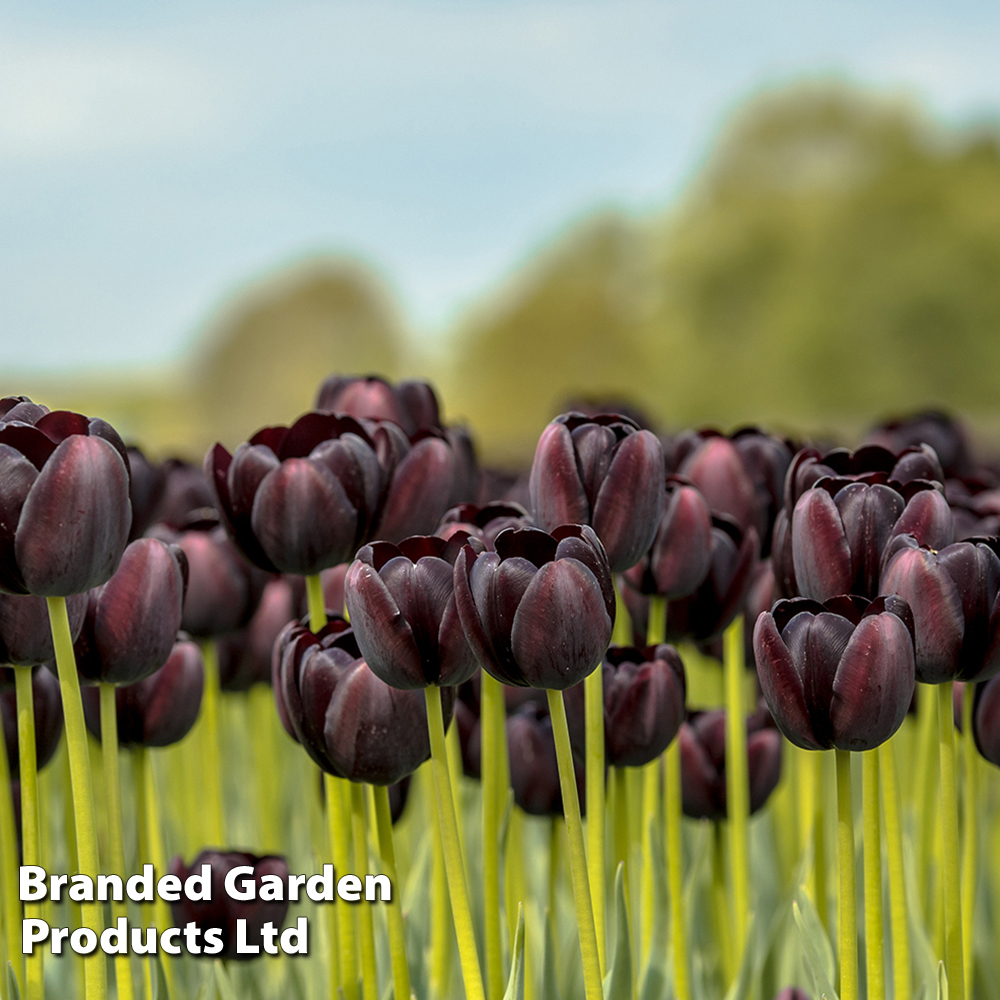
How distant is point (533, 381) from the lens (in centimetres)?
2953

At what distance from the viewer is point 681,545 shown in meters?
1.16

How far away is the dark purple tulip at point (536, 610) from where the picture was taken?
821 millimetres

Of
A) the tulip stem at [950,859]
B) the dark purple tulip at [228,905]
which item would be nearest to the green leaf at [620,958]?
the tulip stem at [950,859]

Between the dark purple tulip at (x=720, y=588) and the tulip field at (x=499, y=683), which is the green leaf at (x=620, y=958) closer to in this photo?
the tulip field at (x=499, y=683)

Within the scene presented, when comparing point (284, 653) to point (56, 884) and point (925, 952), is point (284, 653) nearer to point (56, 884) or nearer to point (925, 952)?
point (56, 884)

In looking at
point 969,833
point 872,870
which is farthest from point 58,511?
point 969,833

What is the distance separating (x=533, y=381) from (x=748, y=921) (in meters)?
28.4

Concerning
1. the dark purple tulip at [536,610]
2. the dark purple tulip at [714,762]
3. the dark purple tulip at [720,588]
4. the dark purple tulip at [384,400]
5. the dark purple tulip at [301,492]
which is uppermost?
the dark purple tulip at [384,400]

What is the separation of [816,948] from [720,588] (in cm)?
34

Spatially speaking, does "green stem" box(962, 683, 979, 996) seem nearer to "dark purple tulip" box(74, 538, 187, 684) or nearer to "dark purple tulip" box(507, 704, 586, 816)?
"dark purple tulip" box(507, 704, 586, 816)

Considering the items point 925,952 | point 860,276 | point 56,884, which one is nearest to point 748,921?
point 925,952

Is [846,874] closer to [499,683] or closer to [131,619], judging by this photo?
[499,683]

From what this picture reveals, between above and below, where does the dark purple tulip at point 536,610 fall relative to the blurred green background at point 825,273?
below

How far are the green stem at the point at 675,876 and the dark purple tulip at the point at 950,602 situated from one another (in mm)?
374
